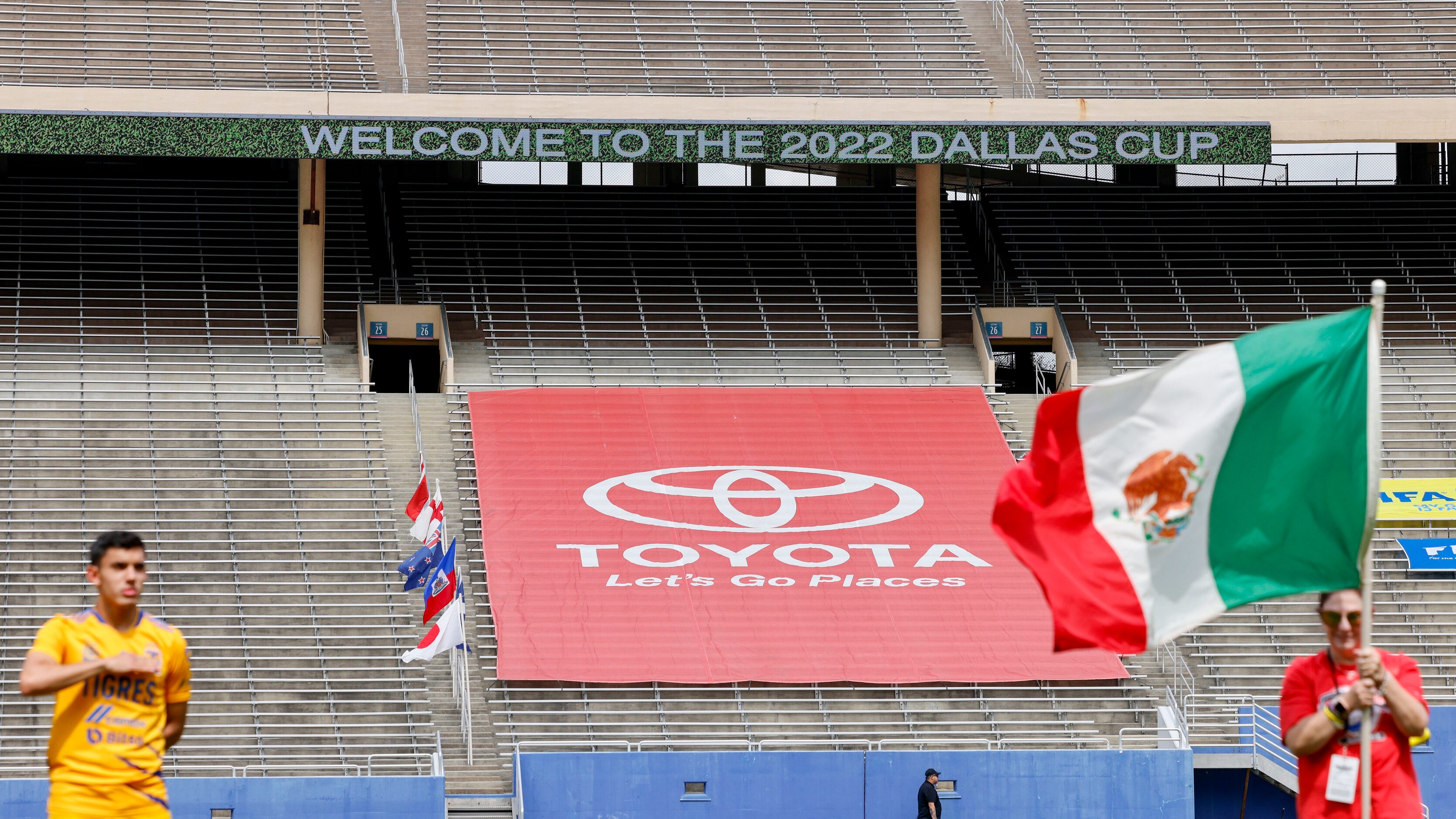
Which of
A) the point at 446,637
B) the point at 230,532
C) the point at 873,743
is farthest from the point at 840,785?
the point at 230,532

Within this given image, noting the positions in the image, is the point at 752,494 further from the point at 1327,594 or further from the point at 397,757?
the point at 1327,594

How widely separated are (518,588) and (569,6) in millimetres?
14720

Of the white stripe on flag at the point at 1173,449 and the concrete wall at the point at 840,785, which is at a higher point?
the white stripe on flag at the point at 1173,449

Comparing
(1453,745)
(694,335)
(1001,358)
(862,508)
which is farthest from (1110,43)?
(1453,745)

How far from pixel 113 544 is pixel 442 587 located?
14.6 m

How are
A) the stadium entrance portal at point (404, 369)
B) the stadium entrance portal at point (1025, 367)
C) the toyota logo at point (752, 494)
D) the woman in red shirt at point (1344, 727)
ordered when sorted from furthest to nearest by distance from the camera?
the stadium entrance portal at point (404, 369)
the stadium entrance portal at point (1025, 367)
the toyota logo at point (752, 494)
the woman in red shirt at point (1344, 727)

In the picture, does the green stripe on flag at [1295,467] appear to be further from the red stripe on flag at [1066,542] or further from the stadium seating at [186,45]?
the stadium seating at [186,45]

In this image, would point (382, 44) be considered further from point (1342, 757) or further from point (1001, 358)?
point (1342, 757)

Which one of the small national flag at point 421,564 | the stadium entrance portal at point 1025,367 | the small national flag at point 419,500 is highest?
the stadium entrance portal at point 1025,367

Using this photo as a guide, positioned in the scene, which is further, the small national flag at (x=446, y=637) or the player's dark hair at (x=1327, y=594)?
the small national flag at (x=446, y=637)

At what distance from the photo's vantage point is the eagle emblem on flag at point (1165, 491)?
277 inches

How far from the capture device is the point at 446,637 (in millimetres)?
20156

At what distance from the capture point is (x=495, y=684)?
21953 mm

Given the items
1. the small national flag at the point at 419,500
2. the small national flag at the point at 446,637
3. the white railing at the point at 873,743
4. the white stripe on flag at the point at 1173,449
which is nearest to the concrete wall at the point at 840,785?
the white railing at the point at 873,743
